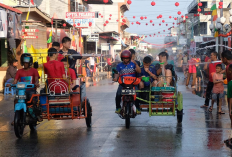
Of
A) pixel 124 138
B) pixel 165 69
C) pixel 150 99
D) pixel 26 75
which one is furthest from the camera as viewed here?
pixel 165 69

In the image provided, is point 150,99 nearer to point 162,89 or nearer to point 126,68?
point 162,89

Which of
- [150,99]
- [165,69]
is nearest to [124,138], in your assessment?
[150,99]

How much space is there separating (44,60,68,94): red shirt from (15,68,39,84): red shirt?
2.08ft

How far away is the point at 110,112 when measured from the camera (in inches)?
450

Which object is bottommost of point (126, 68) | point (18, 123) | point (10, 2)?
point (18, 123)

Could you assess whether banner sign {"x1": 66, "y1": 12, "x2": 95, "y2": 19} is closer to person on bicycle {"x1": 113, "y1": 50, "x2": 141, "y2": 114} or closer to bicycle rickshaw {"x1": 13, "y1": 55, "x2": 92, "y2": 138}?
person on bicycle {"x1": 113, "y1": 50, "x2": 141, "y2": 114}

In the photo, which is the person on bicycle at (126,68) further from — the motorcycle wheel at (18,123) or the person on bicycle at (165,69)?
the motorcycle wheel at (18,123)

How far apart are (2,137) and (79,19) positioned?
22.6m

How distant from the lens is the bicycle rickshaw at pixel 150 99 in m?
8.40

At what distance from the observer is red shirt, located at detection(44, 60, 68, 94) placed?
771 cm

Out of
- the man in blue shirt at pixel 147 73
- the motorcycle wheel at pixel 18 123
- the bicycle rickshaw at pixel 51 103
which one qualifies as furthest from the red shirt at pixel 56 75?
the man in blue shirt at pixel 147 73

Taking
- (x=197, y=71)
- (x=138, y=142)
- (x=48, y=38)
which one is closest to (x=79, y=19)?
(x=48, y=38)

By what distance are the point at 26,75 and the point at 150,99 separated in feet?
9.00

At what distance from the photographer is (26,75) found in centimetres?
830
